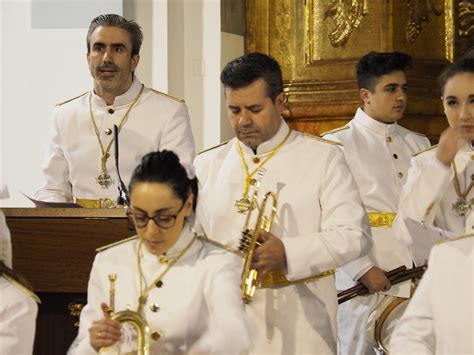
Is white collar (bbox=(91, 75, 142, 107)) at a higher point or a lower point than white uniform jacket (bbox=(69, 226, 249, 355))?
higher

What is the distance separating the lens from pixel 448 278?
4.70 m

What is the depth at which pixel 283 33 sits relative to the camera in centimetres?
941

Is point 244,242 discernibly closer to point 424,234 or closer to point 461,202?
point 424,234

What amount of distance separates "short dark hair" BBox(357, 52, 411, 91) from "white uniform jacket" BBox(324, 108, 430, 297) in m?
0.20

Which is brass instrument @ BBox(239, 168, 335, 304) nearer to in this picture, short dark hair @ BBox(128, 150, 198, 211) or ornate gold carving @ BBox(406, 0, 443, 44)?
short dark hair @ BBox(128, 150, 198, 211)

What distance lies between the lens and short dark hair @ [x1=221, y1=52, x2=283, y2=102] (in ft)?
18.9

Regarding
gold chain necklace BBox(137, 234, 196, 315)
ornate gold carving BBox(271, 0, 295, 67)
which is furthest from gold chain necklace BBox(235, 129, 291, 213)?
ornate gold carving BBox(271, 0, 295, 67)

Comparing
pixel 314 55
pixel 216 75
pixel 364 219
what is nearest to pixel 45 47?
pixel 216 75

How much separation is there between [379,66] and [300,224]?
7.82ft

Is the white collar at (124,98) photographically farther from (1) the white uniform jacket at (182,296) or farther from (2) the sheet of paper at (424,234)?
(1) the white uniform jacket at (182,296)

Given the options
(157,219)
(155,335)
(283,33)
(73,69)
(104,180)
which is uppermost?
(283,33)

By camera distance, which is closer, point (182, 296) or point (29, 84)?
point (182, 296)

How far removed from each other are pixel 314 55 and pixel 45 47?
1.97m

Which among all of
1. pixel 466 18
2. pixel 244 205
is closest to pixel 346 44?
pixel 466 18
